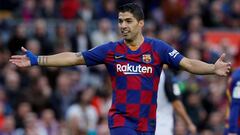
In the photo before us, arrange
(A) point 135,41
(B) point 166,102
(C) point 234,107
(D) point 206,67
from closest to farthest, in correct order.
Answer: (D) point 206,67 < (A) point 135,41 < (C) point 234,107 < (B) point 166,102

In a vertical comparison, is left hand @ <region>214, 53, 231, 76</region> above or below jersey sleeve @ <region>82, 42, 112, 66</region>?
below

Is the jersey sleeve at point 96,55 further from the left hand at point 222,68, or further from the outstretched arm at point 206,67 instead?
the left hand at point 222,68

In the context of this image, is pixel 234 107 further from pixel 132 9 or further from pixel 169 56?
pixel 132 9

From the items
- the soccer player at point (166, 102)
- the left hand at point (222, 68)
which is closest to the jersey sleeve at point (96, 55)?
the left hand at point (222, 68)

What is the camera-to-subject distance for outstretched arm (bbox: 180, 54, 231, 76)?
33.4 ft

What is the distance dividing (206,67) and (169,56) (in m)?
0.44

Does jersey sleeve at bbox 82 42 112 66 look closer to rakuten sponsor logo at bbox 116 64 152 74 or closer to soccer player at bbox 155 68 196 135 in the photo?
rakuten sponsor logo at bbox 116 64 152 74

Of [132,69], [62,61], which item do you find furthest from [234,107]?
[62,61]

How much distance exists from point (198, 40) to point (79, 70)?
10.7ft

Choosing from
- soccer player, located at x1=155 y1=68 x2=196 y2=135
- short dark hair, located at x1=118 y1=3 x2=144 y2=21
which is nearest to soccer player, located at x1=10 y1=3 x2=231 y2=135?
short dark hair, located at x1=118 y1=3 x2=144 y2=21

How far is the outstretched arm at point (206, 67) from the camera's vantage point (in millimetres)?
10180

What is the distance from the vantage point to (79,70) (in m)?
18.6

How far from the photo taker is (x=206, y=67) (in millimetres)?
10320

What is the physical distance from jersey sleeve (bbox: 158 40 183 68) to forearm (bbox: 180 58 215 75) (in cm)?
6
